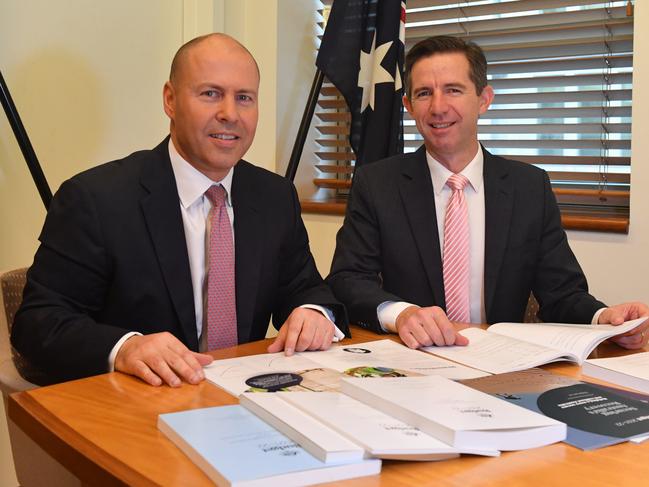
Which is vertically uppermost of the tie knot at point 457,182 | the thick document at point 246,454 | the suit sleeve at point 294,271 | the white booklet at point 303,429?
the tie knot at point 457,182

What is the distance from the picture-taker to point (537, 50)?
3027mm

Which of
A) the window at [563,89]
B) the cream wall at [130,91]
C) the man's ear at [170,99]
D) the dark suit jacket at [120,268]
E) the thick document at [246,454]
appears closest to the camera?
the thick document at [246,454]

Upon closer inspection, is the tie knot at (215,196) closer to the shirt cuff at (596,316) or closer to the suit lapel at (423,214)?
the suit lapel at (423,214)

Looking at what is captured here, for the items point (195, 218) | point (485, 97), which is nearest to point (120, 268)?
point (195, 218)

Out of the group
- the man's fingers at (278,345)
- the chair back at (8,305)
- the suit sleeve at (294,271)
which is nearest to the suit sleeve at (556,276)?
the suit sleeve at (294,271)

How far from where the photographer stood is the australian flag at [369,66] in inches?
119

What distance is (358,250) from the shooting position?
2.14m

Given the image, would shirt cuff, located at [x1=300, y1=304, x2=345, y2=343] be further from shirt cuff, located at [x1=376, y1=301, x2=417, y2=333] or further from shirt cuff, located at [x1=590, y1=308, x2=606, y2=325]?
shirt cuff, located at [x1=590, y1=308, x2=606, y2=325]

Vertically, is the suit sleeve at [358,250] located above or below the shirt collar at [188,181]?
below

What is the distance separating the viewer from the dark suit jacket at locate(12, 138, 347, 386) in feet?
4.97

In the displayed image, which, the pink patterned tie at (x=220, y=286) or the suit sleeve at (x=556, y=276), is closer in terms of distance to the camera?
the pink patterned tie at (x=220, y=286)

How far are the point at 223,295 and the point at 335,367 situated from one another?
1.75 ft

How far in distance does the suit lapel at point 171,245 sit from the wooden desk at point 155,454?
1.67ft

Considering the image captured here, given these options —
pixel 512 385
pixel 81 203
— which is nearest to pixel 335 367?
pixel 512 385
